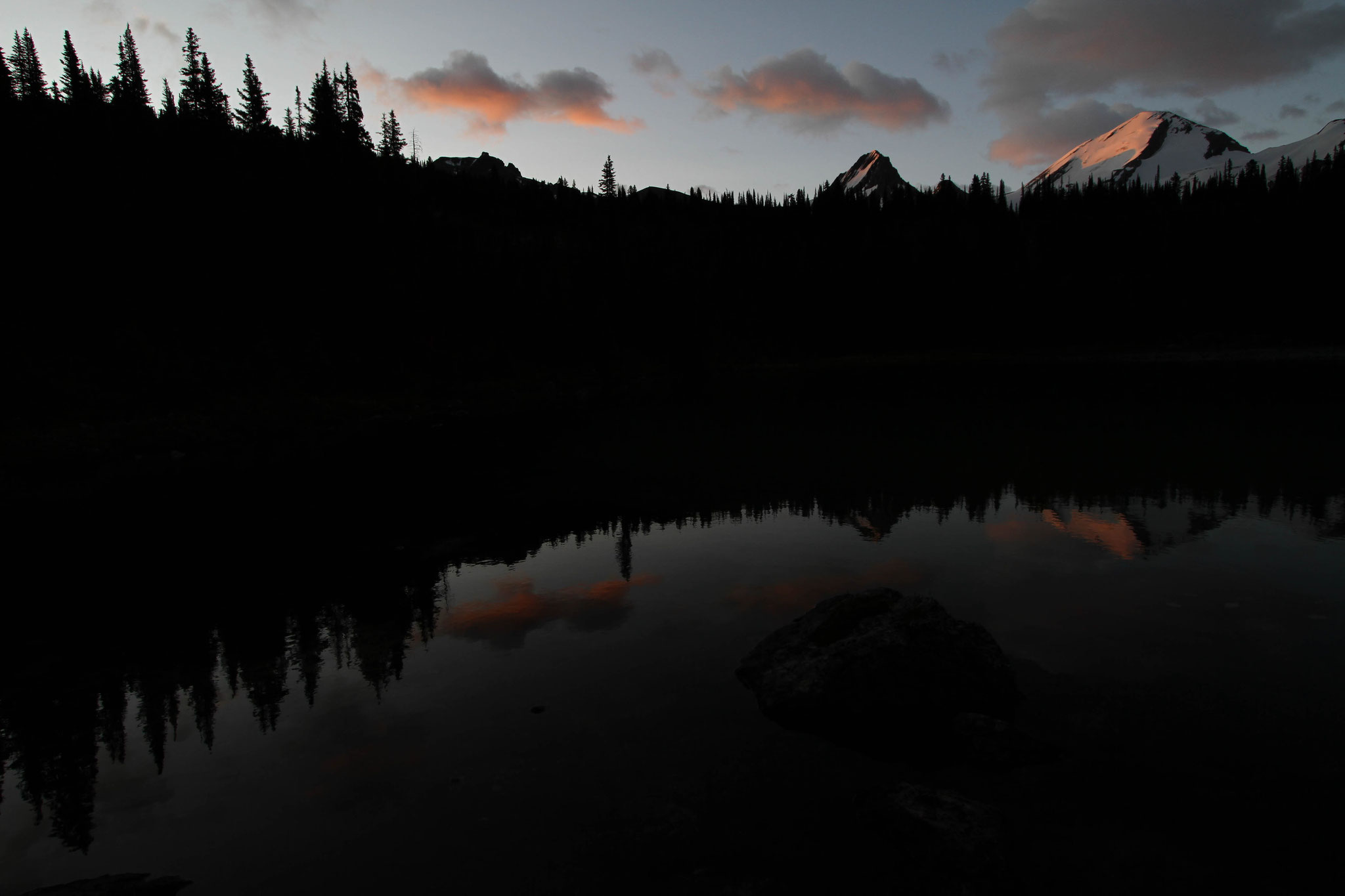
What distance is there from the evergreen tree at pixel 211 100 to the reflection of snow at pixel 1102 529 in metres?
77.1

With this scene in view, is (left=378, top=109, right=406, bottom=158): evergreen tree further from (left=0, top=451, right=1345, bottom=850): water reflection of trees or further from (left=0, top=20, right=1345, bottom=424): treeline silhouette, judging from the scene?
(left=0, top=451, right=1345, bottom=850): water reflection of trees

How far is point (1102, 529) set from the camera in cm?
2008

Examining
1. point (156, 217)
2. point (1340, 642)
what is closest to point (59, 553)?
point (1340, 642)

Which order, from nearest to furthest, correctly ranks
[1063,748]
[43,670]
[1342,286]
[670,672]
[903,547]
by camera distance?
1. [1063,748]
2. [670,672]
3. [43,670]
4. [903,547]
5. [1342,286]

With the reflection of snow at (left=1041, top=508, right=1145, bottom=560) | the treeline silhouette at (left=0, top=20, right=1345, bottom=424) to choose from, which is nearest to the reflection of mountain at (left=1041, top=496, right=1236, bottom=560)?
the reflection of snow at (left=1041, top=508, right=1145, bottom=560)

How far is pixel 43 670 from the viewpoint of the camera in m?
13.6

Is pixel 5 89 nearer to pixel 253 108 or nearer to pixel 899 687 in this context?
pixel 253 108

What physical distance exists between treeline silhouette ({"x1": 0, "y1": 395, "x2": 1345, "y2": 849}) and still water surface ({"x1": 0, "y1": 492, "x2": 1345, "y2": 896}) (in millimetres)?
A: 148

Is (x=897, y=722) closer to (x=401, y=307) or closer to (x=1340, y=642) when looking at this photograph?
(x=1340, y=642)

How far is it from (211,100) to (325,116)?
39.3 ft

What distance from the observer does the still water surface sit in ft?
28.4

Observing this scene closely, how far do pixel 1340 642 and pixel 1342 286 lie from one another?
166770 mm

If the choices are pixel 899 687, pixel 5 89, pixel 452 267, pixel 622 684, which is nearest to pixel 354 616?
pixel 622 684

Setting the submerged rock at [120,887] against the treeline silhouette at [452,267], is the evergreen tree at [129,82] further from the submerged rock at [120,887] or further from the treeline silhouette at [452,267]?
the submerged rock at [120,887]
